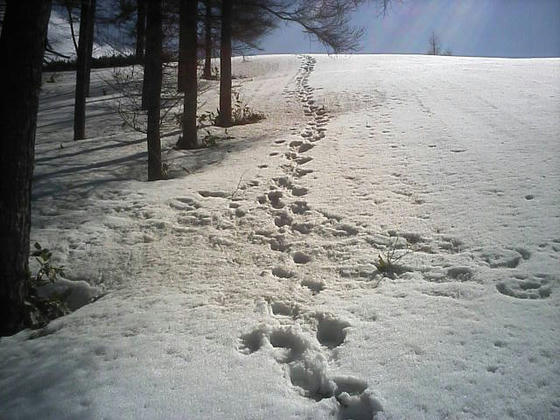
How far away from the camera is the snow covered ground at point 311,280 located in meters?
2.37

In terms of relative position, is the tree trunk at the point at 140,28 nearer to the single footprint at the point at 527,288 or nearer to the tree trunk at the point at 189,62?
the tree trunk at the point at 189,62

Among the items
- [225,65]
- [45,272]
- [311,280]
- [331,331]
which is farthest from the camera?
[225,65]

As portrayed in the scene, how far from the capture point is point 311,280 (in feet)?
11.7

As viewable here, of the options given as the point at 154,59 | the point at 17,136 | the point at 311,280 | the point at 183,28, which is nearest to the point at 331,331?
the point at 311,280

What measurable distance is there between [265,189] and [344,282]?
2.47m

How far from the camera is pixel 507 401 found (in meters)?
2.16

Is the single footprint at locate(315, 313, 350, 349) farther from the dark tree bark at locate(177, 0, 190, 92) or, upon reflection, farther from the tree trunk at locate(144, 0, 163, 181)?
the dark tree bark at locate(177, 0, 190, 92)

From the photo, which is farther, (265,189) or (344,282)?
(265,189)

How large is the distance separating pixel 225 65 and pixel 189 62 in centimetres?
230

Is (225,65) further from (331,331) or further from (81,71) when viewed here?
(331,331)

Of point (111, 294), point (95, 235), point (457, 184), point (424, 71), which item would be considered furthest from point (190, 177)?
point (424, 71)

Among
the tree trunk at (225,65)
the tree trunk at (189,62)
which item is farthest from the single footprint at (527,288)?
the tree trunk at (225,65)

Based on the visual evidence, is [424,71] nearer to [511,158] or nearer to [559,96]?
[559,96]

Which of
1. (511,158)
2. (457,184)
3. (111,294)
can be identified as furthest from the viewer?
(511,158)
